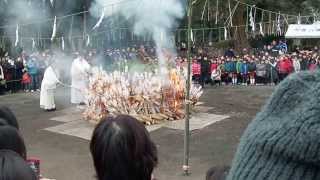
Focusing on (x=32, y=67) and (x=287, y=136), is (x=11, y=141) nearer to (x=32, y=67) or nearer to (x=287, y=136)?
(x=287, y=136)

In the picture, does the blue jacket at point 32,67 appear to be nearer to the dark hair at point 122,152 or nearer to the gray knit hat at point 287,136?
the dark hair at point 122,152

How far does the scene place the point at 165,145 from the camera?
1005cm

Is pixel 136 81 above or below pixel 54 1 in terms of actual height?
below

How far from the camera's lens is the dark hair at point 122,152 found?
2.44m

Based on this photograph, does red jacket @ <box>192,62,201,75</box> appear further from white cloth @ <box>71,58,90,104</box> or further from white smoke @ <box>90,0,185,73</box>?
white cloth @ <box>71,58,90,104</box>

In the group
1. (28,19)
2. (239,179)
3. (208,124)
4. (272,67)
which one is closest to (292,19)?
(272,67)

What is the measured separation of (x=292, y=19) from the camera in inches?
1101

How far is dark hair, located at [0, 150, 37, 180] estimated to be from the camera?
2.19 m

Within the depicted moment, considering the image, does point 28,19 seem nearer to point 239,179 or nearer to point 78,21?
point 78,21

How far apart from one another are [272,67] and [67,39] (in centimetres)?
944

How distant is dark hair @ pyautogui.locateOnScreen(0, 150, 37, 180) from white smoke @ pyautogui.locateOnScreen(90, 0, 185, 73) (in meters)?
14.9

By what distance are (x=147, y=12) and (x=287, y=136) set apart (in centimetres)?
1788

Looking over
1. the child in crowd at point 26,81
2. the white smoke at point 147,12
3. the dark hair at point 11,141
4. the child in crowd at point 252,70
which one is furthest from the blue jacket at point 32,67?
the dark hair at point 11,141

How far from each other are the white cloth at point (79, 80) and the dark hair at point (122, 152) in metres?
13.0
